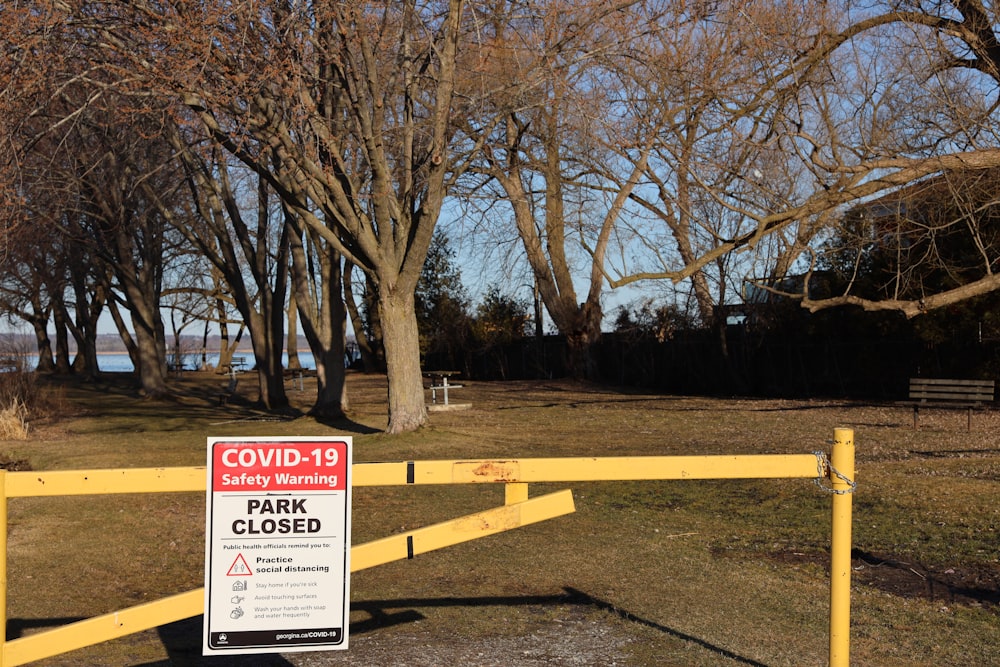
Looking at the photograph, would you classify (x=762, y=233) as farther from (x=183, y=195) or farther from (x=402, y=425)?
(x=183, y=195)

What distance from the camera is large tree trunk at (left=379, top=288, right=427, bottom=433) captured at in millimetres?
18297

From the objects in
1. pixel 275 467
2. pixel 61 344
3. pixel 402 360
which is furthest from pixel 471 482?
pixel 61 344

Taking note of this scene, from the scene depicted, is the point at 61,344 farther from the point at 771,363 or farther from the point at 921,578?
the point at 921,578

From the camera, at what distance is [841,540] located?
489cm

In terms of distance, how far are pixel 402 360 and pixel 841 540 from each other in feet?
46.2

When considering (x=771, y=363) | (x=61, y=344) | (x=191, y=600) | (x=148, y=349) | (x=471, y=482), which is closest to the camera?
(x=191, y=600)

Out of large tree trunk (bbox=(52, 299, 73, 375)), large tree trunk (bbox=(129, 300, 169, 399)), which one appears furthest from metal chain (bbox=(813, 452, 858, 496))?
large tree trunk (bbox=(52, 299, 73, 375))

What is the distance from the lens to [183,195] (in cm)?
2877

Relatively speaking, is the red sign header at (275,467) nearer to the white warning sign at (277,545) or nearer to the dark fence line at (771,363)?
the white warning sign at (277,545)

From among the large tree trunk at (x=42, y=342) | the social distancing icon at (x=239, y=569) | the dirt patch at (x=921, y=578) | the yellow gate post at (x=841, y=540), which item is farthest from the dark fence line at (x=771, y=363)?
the large tree trunk at (x=42, y=342)

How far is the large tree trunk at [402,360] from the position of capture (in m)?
18.3

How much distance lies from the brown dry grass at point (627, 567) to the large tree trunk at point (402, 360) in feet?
3.68

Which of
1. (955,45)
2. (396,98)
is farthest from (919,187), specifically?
(396,98)

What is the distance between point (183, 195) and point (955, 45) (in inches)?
786
